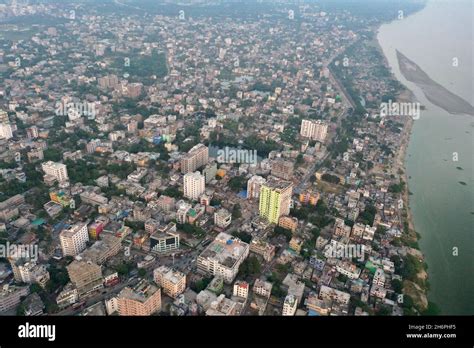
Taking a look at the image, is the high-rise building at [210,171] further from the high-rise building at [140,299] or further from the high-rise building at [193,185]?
the high-rise building at [140,299]

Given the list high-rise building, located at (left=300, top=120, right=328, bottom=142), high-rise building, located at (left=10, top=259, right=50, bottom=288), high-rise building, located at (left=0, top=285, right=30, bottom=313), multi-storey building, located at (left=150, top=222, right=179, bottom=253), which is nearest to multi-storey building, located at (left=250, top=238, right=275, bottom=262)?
multi-storey building, located at (left=150, top=222, right=179, bottom=253)

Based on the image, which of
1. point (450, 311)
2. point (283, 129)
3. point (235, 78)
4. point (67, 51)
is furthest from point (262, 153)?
point (67, 51)

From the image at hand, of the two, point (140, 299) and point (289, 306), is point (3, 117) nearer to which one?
point (140, 299)

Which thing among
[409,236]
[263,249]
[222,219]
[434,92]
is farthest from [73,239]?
[434,92]

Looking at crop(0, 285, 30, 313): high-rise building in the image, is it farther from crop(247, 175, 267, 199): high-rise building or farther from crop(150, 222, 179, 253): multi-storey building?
crop(247, 175, 267, 199): high-rise building

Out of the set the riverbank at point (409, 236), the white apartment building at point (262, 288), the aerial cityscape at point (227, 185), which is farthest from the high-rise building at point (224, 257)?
the riverbank at point (409, 236)

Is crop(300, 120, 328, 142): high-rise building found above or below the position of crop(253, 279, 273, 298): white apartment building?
above

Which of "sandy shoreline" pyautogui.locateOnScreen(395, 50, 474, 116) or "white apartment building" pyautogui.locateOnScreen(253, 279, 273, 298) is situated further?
"sandy shoreline" pyautogui.locateOnScreen(395, 50, 474, 116)
